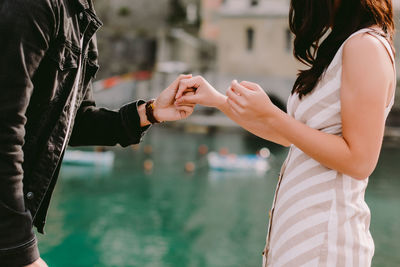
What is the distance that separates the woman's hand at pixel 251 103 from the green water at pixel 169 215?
4.75m

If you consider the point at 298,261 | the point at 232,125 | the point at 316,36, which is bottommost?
the point at 232,125

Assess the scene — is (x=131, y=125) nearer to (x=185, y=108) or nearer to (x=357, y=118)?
(x=185, y=108)

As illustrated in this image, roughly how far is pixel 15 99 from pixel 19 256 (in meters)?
0.25

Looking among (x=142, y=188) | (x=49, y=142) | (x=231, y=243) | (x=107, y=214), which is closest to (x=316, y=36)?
(x=49, y=142)

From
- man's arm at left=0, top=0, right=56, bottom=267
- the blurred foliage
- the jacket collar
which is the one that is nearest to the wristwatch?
the jacket collar

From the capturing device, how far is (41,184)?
930mm

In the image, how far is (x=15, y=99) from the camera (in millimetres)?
799

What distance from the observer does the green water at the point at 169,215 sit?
230 inches

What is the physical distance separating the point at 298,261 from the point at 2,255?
57cm

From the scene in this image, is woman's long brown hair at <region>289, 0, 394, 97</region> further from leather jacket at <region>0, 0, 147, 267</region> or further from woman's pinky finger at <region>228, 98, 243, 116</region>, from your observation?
leather jacket at <region>0, 0, 147, 267</region>

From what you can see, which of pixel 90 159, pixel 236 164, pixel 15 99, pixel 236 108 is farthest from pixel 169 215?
pixel 15 99

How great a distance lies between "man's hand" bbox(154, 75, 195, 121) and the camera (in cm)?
136

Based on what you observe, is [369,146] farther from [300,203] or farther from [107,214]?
[107,214]

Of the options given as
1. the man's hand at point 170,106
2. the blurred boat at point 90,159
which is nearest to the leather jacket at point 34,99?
the man's hand at point 170,106
